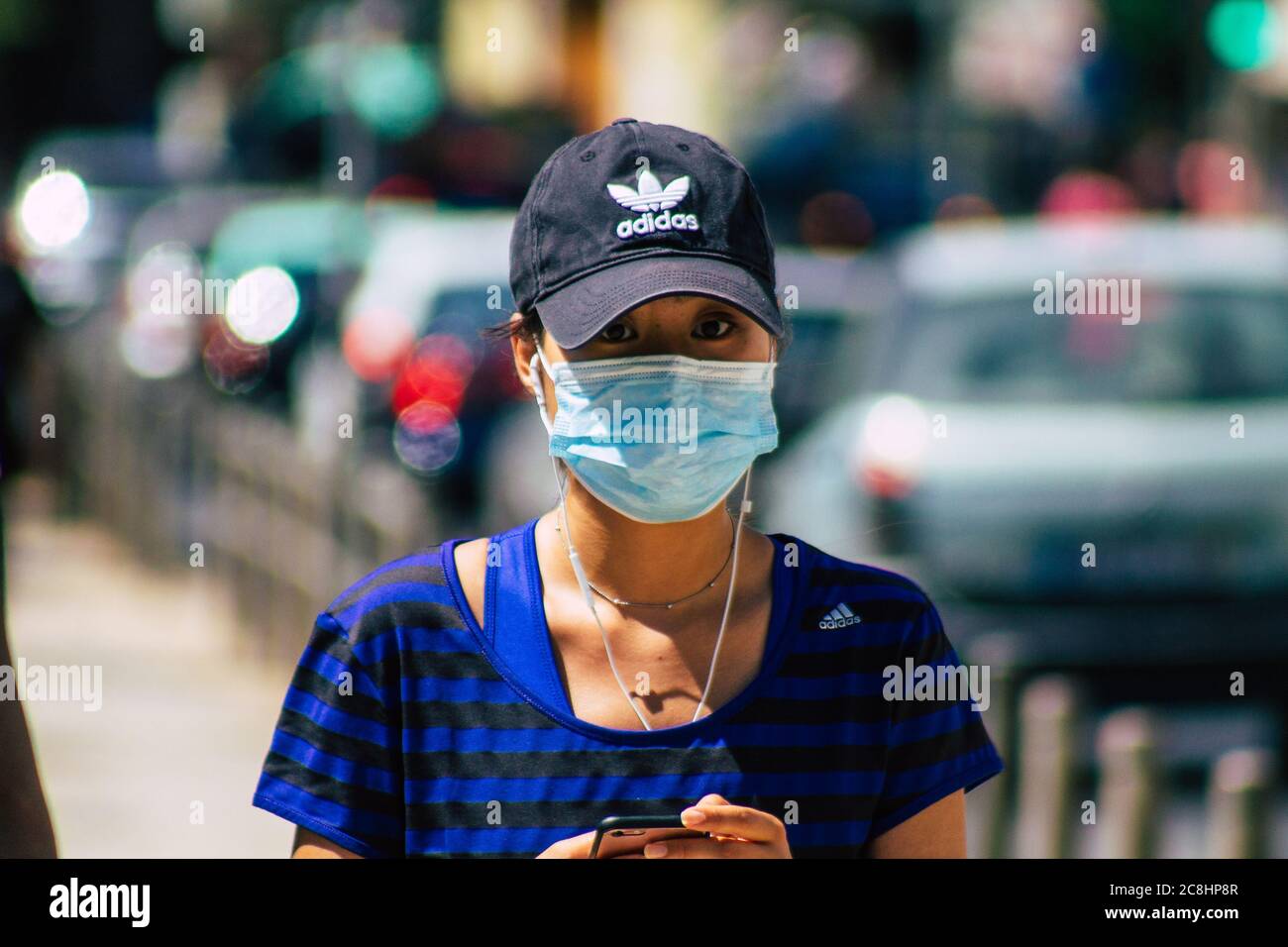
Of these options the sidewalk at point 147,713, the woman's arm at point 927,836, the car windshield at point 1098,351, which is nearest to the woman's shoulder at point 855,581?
the woman's arm at point 927,836

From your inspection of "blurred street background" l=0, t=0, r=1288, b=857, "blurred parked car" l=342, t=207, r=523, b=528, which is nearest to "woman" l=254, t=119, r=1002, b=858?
"blurred street background" l=0, t=0, r=1288, b=857

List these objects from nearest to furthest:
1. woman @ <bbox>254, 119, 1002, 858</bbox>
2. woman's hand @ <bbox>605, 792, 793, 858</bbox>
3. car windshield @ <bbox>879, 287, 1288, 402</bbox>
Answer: woman's hand @ <bbox>605, 792, 793, 858</bbox>
woman @ <bbox>254, 119, 1002, 858</bbox>
car windshield @ <bbox>879, 287, 1288, 402</bbox>

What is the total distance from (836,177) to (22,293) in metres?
9.98

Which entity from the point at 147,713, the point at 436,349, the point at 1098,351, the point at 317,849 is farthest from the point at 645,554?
the point at 436,349

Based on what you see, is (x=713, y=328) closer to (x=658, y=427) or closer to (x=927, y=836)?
(x=658, y=427)

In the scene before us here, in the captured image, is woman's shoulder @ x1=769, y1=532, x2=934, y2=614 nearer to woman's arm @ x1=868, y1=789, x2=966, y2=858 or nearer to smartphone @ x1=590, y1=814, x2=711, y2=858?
woman's arm @ x1=868, y1=789, x2=966, y2=858

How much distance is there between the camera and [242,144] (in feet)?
105

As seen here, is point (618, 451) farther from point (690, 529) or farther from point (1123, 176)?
point (1123, 176)

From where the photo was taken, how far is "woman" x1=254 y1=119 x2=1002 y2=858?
2.39m

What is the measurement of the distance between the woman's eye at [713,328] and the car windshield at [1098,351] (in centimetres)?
492

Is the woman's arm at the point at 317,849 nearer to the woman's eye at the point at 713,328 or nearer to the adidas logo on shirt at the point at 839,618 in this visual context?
the adidas logo on shirt at the point at 839,618

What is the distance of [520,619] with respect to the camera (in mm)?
2467

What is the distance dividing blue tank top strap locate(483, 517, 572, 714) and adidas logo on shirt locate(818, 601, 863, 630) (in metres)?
0.34

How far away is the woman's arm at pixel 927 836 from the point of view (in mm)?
2508
